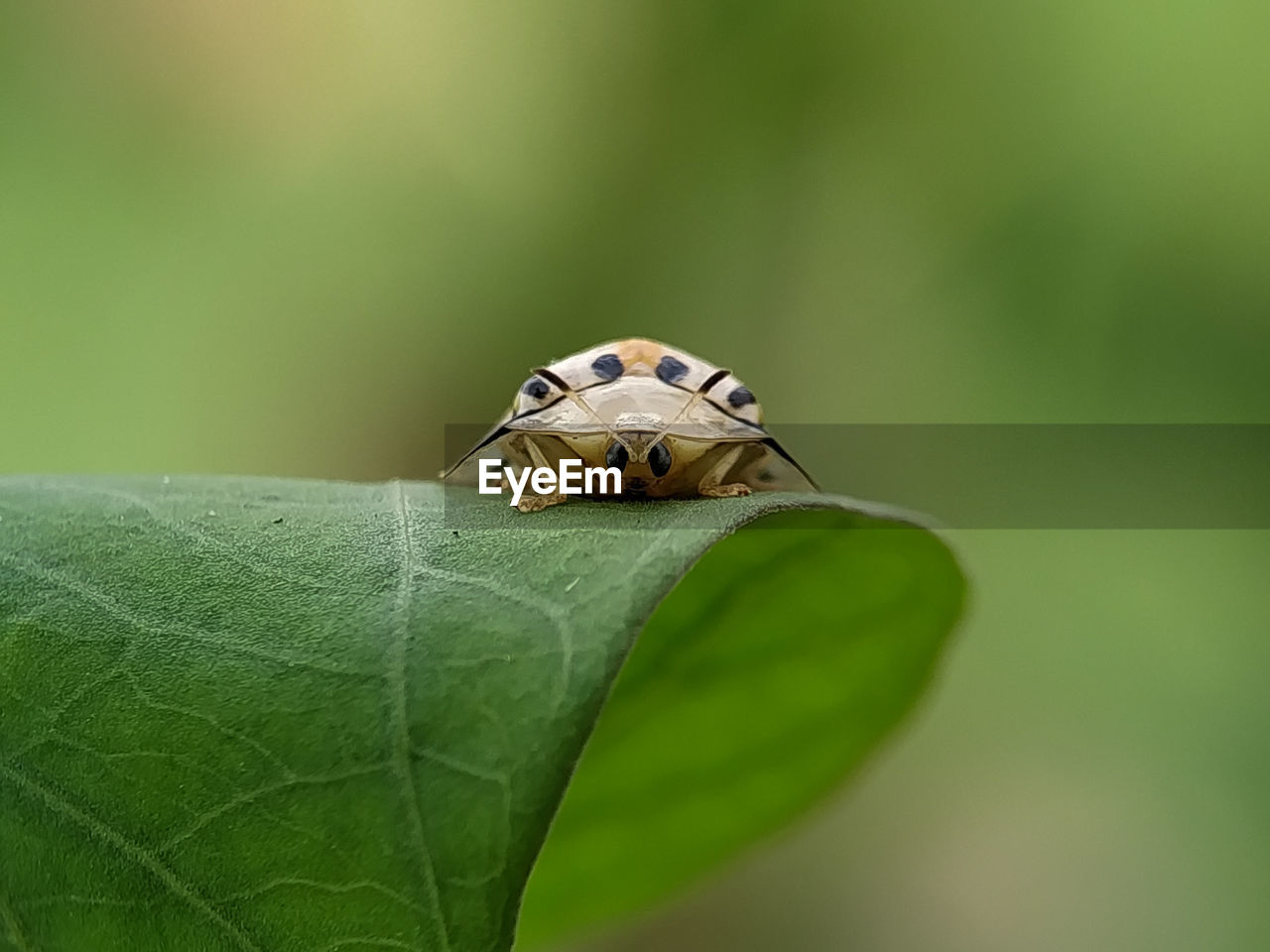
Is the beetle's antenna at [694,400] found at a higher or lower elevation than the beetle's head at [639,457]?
higher

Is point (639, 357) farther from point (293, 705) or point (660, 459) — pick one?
point (293, 705)

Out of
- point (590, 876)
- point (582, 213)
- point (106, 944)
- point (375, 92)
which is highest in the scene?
point (375, 92)

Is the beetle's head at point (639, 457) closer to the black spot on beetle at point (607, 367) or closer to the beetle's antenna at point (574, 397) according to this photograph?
the beetle's antenna at point (574, 397)

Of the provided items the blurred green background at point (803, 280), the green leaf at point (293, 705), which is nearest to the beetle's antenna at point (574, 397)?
the green leaf at point (293, 705)

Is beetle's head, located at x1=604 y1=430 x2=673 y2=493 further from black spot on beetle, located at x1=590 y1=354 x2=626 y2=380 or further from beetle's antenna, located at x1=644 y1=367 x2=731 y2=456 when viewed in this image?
black spot on beetle, located at x1=590 y1=354 x2=626 y2=380

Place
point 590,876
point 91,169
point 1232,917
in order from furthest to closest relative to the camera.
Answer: point 91,169
point 1232,917
point 590,876

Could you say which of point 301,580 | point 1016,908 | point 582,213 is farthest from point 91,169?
point 1016,908

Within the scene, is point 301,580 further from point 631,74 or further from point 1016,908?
point 631,74

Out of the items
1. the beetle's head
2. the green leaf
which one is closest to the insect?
the beetle's head
